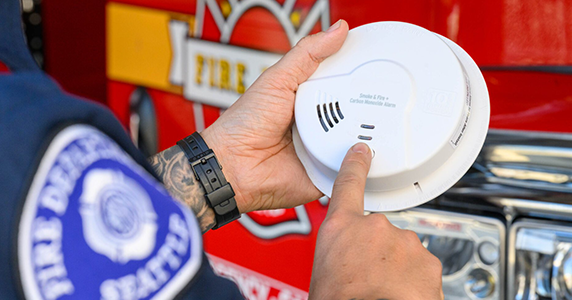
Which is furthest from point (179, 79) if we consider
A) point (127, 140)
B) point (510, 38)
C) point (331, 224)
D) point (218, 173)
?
point (127, 140)

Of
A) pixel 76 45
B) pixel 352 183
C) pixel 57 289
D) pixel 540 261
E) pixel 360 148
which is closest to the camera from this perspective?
pixel 57 289

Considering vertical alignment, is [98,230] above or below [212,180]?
above

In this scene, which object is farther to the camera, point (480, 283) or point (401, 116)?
point (480, 283)

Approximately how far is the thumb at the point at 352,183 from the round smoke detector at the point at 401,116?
56 mm

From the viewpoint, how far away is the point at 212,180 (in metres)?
1.25

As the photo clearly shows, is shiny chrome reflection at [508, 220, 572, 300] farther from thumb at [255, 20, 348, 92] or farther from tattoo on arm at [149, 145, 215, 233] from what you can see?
tattoo on arm at [149, 145, 215, 233]

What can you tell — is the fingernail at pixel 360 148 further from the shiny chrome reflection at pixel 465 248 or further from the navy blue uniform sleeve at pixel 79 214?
the navy blue uniform sleeve at pixel 79 214

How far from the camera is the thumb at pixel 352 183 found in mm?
829

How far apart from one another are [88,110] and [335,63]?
0.69 m

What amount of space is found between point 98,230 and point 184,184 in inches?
29.6

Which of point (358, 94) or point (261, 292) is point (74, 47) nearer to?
point (261, 292)

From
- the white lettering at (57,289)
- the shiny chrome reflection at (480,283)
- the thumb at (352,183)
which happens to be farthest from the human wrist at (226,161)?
the white lettering at (57,289)

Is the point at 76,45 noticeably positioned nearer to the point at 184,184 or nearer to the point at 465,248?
the point at 184,184

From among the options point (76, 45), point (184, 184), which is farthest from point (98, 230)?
point (76, 45)
